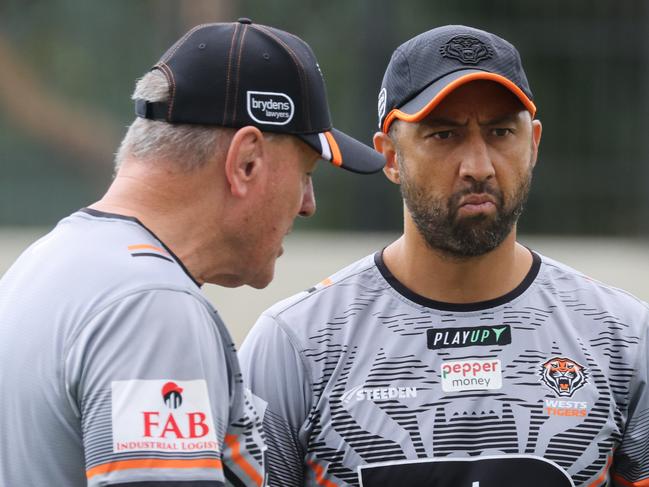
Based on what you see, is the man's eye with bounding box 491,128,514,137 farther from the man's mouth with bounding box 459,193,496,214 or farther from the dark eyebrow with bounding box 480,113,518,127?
the man's mouth with bounding box 459,193,496,214

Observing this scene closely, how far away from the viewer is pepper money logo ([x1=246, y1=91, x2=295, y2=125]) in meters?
2.15

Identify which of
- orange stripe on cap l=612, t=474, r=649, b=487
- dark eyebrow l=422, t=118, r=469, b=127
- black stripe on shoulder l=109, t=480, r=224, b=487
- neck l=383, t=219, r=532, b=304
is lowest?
orange stripe on cap l=612, t=474, r=649, b=487

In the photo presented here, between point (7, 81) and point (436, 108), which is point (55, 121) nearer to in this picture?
point (7, 81)

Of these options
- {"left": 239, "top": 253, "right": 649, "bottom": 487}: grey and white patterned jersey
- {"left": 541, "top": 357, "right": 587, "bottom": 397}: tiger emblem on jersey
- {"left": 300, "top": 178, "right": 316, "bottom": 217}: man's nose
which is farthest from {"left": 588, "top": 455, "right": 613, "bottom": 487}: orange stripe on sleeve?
{"left": 300, "top": 178, "right": 316, "bottom": 217}: man's nose

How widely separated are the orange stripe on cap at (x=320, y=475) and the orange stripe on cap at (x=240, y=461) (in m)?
0.49

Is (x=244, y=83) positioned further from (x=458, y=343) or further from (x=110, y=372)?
(x=458, y=343)

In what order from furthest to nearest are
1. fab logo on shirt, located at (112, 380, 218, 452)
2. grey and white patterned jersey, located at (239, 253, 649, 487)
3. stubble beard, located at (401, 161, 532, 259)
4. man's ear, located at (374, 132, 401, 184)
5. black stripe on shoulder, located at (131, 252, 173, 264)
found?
1. man's ear, located at (374, 132, 401, 184)
2. stubble beard, located at (401, 161, 532, 259)
3. grey and white patterned jersey, located at (239, 253, 649, 487)
4. black stripe on shoulder, located at (131, 252, 173, 264)
5. fab logo on shirt, located at (112, 380, 218, 452)

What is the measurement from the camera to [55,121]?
8.02m

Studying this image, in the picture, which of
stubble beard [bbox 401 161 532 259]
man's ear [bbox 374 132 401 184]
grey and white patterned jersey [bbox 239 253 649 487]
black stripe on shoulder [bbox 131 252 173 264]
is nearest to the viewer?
black stripe on shoulder [bbox 131 252 173 264]

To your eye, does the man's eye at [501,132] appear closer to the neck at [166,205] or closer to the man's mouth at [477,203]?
the man's mouth at [477,203]

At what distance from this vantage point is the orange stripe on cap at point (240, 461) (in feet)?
6.76

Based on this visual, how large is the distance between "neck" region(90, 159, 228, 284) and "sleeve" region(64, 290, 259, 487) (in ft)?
0.70

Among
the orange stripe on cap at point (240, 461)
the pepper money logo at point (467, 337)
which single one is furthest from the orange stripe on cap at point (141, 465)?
the pepper money logo at point (467, 337)

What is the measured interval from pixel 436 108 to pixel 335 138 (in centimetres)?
38
